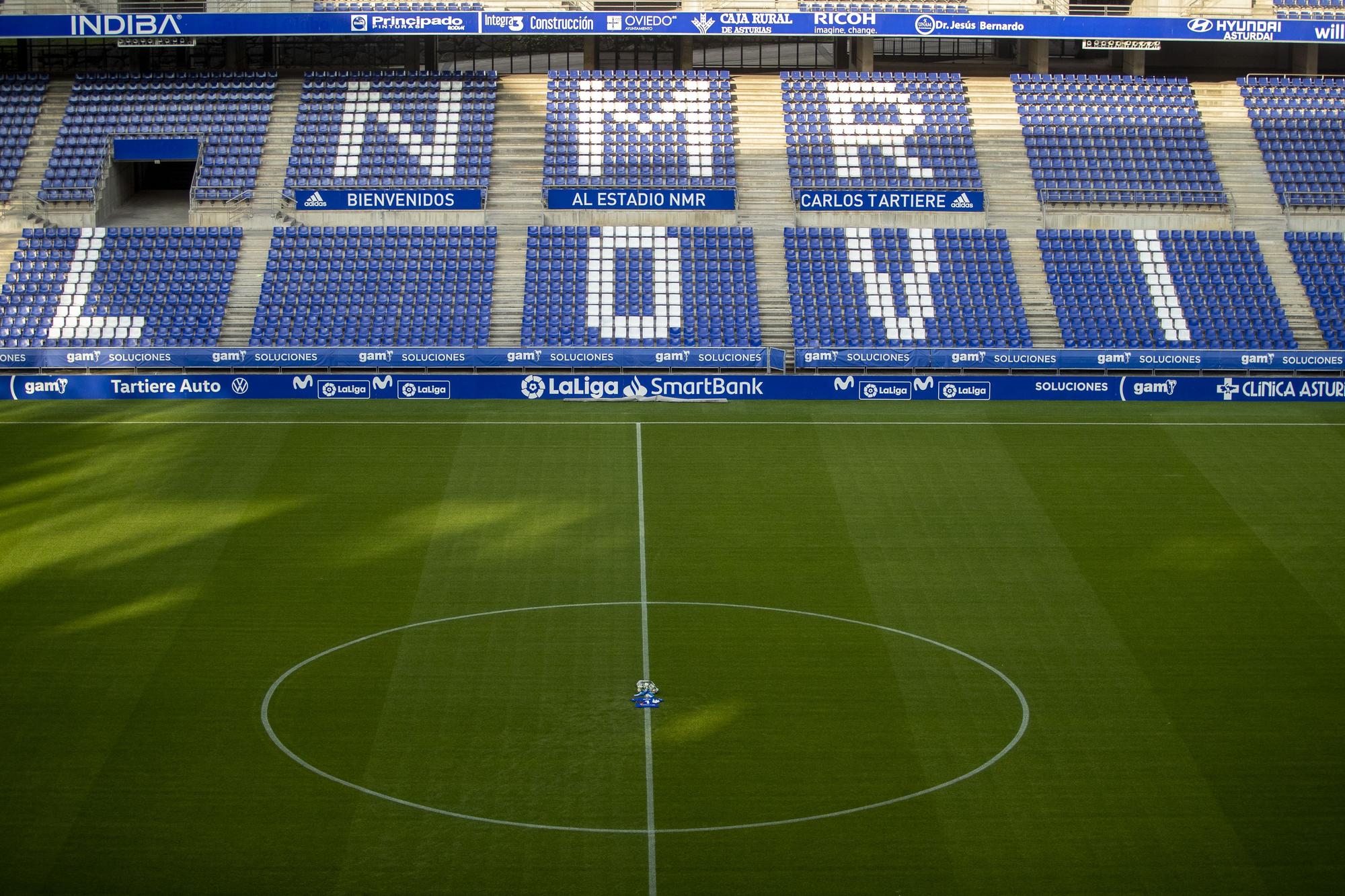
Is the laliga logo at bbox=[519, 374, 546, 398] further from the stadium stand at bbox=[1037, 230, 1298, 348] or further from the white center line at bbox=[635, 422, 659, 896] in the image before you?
the stadium stand at bbox=[1037, 230, 1298, 348]

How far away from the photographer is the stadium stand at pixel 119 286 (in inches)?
1390

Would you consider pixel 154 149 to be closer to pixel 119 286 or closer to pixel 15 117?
pixel 15 117

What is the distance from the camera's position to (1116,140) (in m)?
40.8

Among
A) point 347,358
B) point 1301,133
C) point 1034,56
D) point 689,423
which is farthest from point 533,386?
point 1301,133

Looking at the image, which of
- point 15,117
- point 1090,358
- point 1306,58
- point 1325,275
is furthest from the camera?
point 1306,58

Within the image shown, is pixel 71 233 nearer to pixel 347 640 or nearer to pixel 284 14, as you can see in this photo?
pixel 284 14

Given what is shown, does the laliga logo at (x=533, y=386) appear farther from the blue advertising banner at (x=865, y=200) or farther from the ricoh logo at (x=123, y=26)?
the ricoh logo at (x=123, y=26)

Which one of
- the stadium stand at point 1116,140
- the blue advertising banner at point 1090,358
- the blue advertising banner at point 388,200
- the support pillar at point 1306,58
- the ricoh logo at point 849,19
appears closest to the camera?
the blue advertising banner at point 1090,358

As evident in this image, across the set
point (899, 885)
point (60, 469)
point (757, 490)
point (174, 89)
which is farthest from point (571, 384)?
point (899, 885)

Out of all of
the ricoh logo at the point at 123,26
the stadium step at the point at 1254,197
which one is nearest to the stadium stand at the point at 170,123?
the ricoh logo at the point at 123,26

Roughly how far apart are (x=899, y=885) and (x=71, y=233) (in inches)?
1193

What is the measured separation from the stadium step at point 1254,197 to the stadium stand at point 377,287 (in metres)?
19.5

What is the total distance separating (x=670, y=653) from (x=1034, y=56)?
28.8 meters

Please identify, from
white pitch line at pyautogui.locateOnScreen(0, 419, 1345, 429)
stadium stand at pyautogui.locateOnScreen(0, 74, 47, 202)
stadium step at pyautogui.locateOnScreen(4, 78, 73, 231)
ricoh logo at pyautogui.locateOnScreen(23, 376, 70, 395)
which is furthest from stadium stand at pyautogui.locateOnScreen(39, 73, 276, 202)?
white pitch line at pyautogui.locateOnScreen(0, 419, 1345, 429)
